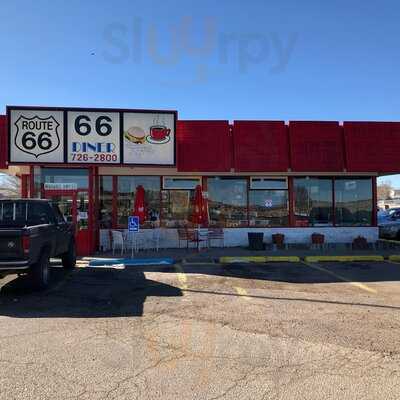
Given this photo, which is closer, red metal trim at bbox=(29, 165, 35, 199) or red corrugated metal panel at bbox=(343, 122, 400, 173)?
red metal trim at bbox=(29, 165, 35, 199)

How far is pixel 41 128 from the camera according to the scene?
1576cm

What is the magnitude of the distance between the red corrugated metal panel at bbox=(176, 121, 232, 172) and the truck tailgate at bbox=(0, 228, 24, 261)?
335 inches

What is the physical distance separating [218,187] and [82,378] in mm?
13881

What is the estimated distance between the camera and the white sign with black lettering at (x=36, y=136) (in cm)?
1565

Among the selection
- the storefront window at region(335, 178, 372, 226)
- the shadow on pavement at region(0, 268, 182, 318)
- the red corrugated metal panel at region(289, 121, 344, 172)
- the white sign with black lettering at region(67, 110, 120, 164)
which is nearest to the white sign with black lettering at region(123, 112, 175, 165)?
the white sign with black lettering at region(67, 110, 120, 164)

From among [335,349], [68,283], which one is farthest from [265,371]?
[68,283]

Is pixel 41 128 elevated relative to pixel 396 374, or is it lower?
elevated

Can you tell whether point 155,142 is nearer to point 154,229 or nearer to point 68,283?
point 154,229

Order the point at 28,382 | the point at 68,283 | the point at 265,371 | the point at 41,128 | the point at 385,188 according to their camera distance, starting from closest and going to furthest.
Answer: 1. the point at 28,382
2. the point at 265,371
3. the point at 68,283
4. the point at 41,128
5. the point at 385,188

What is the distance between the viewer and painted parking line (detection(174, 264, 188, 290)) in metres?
10.8

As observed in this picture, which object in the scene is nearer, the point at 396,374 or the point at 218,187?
the point at 396,374

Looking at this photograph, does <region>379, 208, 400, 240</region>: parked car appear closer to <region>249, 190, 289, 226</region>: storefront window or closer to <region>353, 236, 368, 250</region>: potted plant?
<region>353, 236, 368, 250</region>: potted plant

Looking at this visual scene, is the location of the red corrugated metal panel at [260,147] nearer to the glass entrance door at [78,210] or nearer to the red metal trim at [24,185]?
the glass entrance door at [78,210]

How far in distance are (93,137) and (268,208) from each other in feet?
24.2
